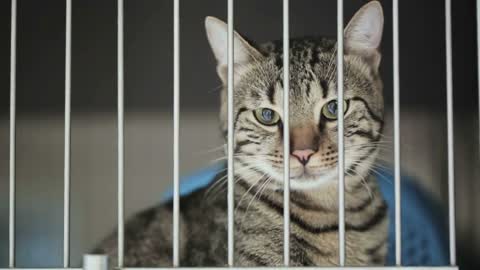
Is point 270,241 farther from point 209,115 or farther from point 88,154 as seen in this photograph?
point 88,154

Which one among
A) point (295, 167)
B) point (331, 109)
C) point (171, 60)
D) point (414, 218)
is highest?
point (171, 60)

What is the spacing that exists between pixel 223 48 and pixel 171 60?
0.11m

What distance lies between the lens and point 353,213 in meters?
1.24

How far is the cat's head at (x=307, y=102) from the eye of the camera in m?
1.22

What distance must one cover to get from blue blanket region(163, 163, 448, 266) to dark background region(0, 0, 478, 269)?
0.06 m

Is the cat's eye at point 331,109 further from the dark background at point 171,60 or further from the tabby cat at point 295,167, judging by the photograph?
the dark background at point 171,60

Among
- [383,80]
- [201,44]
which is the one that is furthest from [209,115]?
[383,80]

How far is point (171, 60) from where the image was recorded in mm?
1283

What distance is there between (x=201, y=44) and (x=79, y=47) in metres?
0.25

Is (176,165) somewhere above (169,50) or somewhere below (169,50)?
below

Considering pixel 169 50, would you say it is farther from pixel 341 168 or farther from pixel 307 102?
pixel 341 168

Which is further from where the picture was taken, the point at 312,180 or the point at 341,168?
the point at 312,180

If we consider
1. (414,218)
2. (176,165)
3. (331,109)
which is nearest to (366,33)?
(331,109)

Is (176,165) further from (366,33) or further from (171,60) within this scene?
(366,33)
